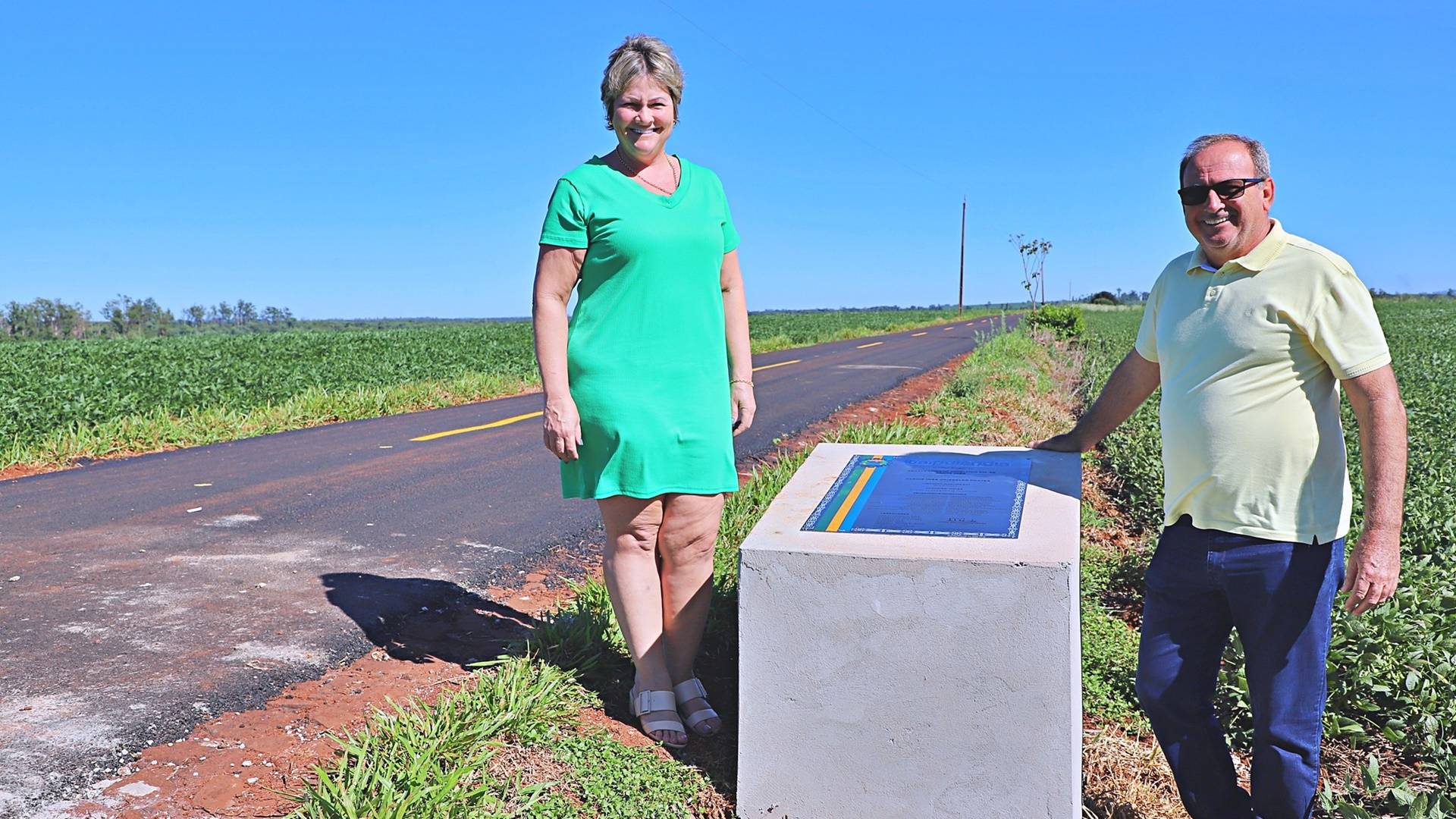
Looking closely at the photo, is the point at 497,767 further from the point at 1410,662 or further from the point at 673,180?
the point at 1410,662

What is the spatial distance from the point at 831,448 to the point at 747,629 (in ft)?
3.57

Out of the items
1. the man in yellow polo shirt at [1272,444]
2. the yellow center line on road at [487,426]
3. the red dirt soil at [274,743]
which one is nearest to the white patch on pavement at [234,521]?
the red dirt soil at [274,743]

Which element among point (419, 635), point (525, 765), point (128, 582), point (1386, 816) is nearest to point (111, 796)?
point (525, 765)

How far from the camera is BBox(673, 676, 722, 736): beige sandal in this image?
10.1ft

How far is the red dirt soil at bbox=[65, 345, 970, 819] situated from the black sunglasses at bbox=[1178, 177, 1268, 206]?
2.00m

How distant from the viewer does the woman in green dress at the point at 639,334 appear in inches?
106

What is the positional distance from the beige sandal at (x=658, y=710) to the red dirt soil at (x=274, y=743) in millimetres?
51

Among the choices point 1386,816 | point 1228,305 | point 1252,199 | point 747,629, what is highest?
point 1252,199

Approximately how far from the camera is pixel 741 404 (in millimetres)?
3189

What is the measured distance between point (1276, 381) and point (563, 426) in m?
1.67

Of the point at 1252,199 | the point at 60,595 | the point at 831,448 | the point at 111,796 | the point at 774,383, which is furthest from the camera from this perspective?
the point at 774,383

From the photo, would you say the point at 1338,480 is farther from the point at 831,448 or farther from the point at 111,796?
the point at 111,796

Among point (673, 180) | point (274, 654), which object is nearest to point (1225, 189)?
point (673, 180)

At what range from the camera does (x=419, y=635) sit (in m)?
3.94
